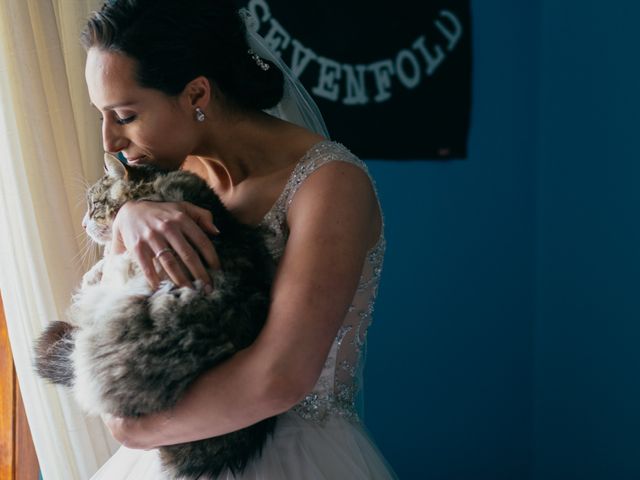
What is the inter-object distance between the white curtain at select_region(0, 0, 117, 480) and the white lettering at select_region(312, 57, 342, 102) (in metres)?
0.82

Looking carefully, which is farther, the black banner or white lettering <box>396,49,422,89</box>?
white lettering <box>396,49,422,89</box>

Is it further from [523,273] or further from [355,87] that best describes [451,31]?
[523,273]

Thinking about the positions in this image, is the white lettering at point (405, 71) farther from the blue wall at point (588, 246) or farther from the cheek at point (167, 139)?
the cheek at point (167, 139)

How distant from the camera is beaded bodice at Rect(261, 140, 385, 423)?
48.7 inches

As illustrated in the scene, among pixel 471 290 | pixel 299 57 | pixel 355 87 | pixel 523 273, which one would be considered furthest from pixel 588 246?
pixel 299 57

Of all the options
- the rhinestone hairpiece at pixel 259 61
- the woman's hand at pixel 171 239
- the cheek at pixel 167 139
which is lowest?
the woman's hand at pixel 171 239

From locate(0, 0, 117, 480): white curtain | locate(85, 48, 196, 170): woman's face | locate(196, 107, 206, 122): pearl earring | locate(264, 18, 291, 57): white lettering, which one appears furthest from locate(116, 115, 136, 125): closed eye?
locate(264, 18, 291, 57): white lettering

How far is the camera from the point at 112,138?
1.26 m

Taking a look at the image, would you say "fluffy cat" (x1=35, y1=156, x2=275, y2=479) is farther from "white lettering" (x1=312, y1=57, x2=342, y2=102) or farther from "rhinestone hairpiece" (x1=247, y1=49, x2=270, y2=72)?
"white lettering" (x1=312, y1=57, x2=342, y2=102)

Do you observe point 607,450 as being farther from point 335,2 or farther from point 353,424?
point 335,2

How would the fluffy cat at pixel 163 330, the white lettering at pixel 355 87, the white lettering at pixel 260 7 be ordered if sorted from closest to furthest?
the fluffy cat at pixel 163 330
the white lettering at pixel 260 7
the white lettering at pixel 355 87

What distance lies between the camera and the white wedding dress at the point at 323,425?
3.99 feet

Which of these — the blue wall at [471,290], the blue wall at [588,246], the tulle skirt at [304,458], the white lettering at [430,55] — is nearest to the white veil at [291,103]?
the tulle skirt at [304,458]

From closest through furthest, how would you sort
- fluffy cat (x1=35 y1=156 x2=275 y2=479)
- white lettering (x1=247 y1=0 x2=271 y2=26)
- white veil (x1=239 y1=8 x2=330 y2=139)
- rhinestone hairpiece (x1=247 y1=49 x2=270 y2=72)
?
fluffy cat (x1=35 y1=156 x2=275 y2=479)
rhinestone hairpiece (x1=247 y1=49 x2=270 y2=72)
white veil (x1=239 y1=8 x2=330 y2=139)
white lettering (x1=247 y1=0 x2=271 y2=26)
